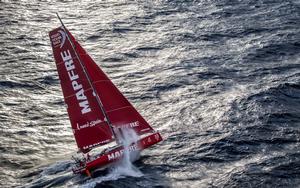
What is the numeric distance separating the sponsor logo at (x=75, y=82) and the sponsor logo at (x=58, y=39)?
1.82ft

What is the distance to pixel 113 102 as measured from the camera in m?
32.7

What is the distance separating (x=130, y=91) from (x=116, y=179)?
14.6m

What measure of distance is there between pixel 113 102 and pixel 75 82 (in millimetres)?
2631

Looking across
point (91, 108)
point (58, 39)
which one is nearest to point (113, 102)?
point (91, 108)

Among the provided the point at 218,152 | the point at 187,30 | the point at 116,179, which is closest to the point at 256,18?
the point at 187,30

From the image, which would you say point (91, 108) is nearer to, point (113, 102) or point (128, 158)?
point (113, 102)

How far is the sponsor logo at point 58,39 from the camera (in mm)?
31719

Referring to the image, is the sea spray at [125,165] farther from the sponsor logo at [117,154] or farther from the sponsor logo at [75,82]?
the sponsor logo at [75,82]

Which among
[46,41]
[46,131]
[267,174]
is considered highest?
[46,41]

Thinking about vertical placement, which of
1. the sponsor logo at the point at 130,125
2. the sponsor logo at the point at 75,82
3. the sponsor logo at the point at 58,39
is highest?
the sponsor logo at the point at 58,39

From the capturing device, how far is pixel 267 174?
30781 millimetres

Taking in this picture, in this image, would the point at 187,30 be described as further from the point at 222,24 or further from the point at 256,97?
the point at 256,97

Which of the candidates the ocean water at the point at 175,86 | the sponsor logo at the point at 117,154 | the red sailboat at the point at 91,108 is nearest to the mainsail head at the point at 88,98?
the red sailboat at the point at 91,108

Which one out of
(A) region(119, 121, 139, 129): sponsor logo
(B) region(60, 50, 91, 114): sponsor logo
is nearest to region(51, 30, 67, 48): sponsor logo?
(B) region(60, 50, 91, 114): sponsor logo
